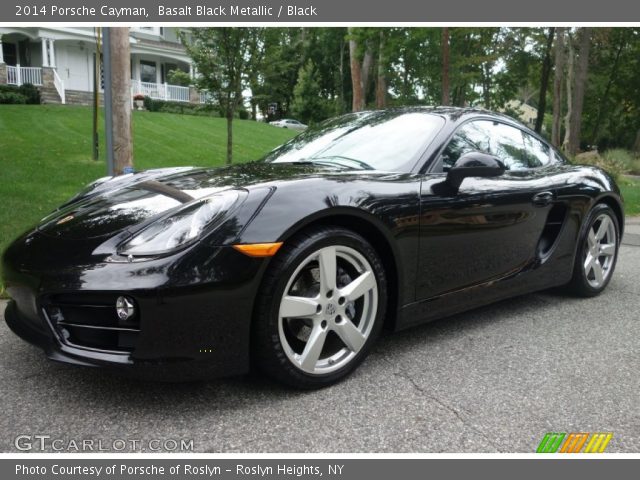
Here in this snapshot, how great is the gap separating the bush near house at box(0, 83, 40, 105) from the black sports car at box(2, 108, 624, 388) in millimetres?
20252

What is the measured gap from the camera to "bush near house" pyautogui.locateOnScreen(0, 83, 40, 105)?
20.5m

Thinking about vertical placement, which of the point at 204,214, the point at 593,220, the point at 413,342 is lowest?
the point at 413,342

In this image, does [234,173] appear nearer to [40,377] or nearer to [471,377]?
[40,377]

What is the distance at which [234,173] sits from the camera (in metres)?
2.93

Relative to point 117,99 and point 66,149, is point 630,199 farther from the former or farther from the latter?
point 66,149

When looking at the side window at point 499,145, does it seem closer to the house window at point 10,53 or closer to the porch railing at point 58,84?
the porch railing at point 58,84

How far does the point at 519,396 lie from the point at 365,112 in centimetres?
213

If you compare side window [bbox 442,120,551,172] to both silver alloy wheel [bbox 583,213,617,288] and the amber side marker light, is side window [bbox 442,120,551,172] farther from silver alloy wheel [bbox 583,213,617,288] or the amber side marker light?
the amber side marker light

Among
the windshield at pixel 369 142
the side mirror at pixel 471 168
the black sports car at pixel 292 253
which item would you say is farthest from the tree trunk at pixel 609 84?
the side mirror at pixel 471 168

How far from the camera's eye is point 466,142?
3.42m

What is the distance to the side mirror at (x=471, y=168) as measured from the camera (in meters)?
2.98

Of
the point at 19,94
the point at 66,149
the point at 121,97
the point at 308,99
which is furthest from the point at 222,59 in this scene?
the point at 308,99

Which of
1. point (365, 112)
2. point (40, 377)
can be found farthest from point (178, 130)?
point (40, 377)

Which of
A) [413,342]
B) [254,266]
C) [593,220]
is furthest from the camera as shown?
[593,220]
